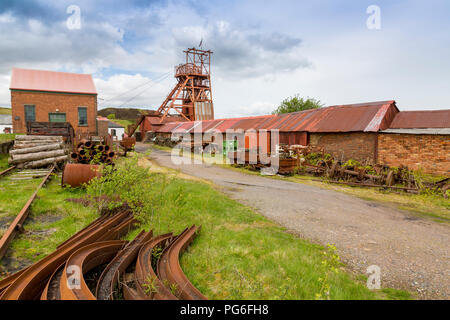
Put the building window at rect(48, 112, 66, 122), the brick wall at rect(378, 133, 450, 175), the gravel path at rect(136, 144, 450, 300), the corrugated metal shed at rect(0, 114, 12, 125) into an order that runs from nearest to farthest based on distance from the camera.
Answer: the gravel path at rect(136, 144, 450, 300), the brick wall at rect(378, 133, 450, 175), the building window at rect(48, 112, 66, 122), the corrugated metal shed at rect(0, 114, 12, 125)

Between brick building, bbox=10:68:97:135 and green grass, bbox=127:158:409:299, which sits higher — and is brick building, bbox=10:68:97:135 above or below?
above

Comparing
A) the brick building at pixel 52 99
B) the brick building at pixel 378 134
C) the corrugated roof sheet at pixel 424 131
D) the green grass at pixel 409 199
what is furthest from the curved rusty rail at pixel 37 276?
the brick building at pixel 52 99

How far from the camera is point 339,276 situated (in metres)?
3.93

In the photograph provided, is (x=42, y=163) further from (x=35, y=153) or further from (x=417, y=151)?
(x=417, y=151)

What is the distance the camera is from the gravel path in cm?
419

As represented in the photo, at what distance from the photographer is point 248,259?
4.43m

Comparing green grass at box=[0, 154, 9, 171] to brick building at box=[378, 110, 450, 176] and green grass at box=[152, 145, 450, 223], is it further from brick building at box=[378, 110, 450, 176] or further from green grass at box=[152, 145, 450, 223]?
brick building at box=[378, 110, 450, 176]

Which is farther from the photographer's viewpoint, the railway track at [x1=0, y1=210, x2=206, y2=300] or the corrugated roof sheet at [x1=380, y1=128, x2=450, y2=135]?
the corrugated roof sheet at [x1=380, y1=128, x2=450, y2=135]

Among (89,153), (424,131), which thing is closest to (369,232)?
(424,131)

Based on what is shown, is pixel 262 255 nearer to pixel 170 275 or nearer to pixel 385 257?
pixel 170 275

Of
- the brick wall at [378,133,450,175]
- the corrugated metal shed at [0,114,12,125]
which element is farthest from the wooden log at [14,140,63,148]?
the corrugated metal shed at [0,114,12,125]

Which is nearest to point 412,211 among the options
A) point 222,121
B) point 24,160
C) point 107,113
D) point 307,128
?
point 307,128

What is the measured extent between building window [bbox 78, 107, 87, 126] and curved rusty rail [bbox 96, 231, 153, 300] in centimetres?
3061
